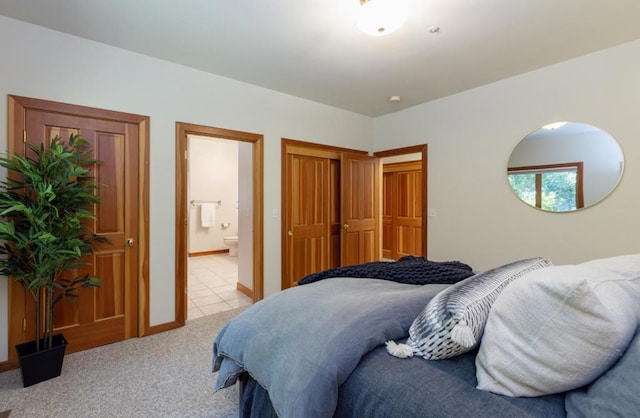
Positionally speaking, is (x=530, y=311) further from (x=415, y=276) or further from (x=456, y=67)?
(x=456, y=67)

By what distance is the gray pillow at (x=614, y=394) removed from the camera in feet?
2.23

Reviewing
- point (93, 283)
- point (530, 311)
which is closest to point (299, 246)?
point (93, 283)

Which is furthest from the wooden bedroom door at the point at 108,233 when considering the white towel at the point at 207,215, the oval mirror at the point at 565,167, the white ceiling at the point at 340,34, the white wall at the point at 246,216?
the white towel at the point at 207,215

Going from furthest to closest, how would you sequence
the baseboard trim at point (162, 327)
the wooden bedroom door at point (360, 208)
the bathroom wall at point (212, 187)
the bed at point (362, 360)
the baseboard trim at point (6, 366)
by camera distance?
the bathroom wall at point (212, 187)
the wooden bedroom door at point (360, 208)
the baseboard trim at point (162, 327)
the baseboard trim at point (6, 366)
the bed at point (362, 360)

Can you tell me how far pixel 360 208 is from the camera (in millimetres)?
4363

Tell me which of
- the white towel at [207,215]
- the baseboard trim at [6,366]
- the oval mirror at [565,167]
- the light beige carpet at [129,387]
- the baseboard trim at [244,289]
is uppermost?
the oval mirror at [565,167]

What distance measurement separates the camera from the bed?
84cm

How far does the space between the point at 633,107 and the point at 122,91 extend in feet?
14.3

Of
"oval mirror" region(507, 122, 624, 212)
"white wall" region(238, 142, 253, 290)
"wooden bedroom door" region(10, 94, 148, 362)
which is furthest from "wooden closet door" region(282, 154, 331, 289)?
"oval mirror" region(507, 122, 624, 212)

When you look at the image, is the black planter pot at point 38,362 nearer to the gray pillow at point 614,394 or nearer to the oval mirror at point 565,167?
the gray pillow at point 614,394

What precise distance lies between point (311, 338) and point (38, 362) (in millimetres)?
Answer: 2163

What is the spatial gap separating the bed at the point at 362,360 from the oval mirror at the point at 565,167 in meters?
1.88

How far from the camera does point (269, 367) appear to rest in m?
1.17

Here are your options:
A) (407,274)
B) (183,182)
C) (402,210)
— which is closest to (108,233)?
(183,182)
